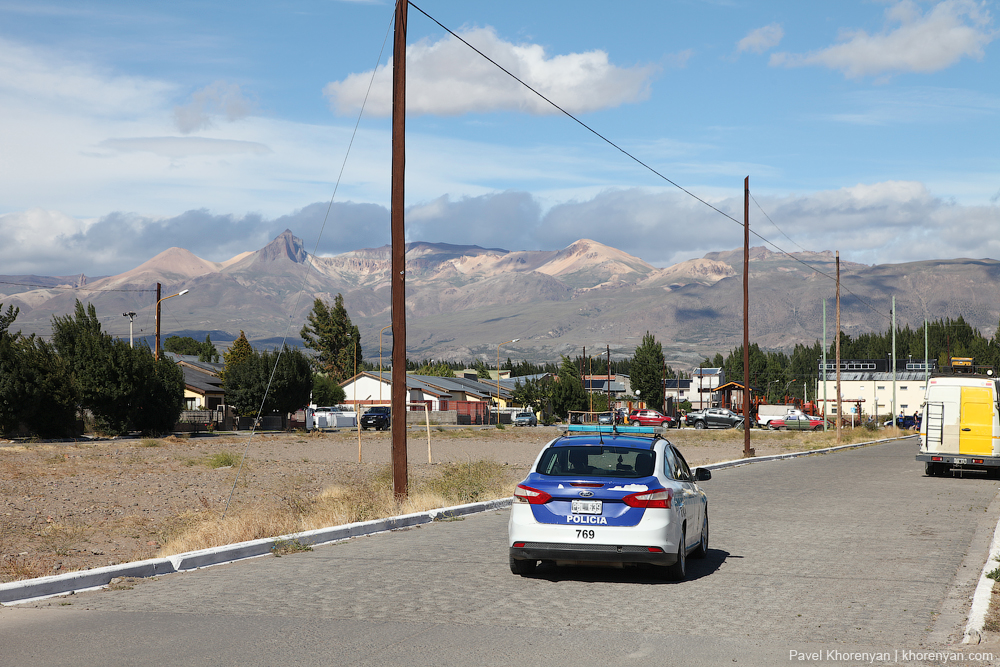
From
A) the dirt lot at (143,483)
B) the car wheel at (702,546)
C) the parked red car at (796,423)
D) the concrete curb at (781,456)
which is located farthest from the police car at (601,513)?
the parked red car at (796,423)

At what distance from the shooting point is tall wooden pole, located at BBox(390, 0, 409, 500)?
60.0 feet

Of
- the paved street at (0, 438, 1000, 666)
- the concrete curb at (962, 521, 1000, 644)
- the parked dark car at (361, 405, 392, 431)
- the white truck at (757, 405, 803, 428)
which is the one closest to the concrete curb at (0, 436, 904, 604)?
the paved street at (0, 438, 1000, 666)

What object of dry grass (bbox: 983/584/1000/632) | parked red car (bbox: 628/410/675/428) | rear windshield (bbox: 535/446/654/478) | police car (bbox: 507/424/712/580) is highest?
rear windshield (bbox: 535/446/654/478)

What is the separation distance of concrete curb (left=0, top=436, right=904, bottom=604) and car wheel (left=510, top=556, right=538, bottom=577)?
3.58 meters

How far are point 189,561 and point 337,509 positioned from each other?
4.88m

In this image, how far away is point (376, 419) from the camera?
250 feet

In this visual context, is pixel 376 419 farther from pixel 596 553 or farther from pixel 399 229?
pixel 596 553

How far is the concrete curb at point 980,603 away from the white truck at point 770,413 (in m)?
75.7

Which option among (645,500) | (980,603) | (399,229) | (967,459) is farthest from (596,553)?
(967,459)

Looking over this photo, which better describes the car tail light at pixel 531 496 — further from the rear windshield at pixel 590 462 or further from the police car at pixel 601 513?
the rear windshield at pixel 590 462

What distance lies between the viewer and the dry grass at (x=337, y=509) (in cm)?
1383

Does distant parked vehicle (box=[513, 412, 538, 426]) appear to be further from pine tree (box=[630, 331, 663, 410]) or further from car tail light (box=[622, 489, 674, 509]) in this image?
car tail light (box=[622, 489, 674, 509])

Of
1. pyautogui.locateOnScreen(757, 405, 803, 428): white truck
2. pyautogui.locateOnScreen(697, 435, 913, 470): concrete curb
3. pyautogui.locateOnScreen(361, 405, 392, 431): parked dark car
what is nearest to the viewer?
pyautogui.locateOnScreen(697, 435, 913, 470): concrete curb

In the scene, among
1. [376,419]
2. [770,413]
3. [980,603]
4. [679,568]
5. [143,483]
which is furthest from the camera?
[770,413]
